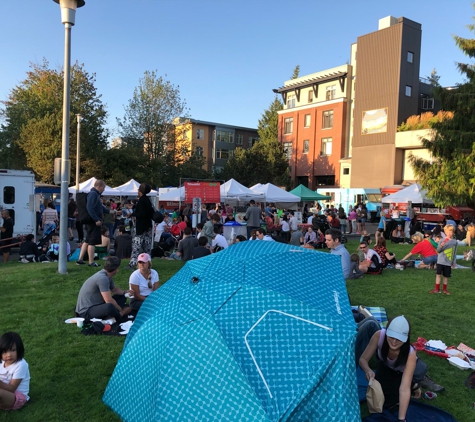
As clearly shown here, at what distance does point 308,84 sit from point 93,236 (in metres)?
40.1

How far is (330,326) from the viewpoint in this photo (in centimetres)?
319

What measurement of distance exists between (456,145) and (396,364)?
72.2 ft

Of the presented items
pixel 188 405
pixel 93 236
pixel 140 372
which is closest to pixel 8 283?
pixel 93 236

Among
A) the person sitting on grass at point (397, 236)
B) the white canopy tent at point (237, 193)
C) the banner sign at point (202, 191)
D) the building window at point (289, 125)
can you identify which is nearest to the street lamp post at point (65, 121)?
the banner sign at point (202, 191)

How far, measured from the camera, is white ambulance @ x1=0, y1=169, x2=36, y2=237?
14.8 metres

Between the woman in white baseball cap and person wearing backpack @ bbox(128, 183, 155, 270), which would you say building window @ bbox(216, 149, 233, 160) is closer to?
person wearing backpack @ bbox(128, 183, 155, 270)

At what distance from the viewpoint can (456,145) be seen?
2250cm

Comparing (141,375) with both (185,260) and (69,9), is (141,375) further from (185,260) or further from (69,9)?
(69,9)

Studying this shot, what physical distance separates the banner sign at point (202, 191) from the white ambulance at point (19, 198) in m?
5.94

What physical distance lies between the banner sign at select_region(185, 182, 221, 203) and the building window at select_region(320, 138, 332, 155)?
2883cm

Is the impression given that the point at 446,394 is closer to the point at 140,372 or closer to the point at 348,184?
the point at 140,372

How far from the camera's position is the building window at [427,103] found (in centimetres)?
3881

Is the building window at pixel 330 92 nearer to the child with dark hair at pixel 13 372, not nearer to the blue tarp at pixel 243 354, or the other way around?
the blue tarp at pixel 243 354

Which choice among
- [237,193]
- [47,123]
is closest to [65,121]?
[237,193]
